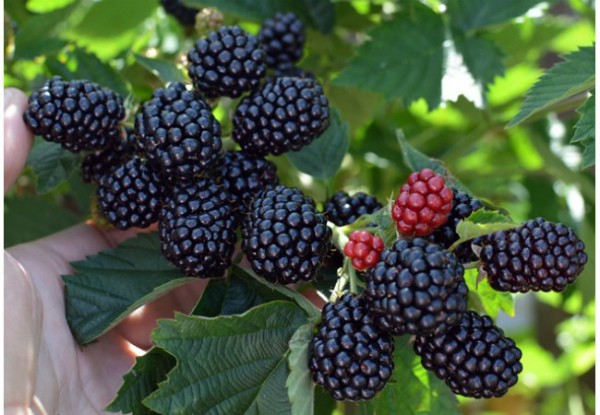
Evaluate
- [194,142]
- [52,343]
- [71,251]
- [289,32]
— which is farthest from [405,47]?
[52,343]

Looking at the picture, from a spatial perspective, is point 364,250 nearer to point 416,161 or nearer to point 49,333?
point 416,161

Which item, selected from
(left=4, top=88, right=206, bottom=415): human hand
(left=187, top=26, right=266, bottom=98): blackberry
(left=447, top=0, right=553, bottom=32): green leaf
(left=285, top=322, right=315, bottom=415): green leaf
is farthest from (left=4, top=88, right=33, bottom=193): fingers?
(left=447, top=0, right=553, bottom=32): green leaf

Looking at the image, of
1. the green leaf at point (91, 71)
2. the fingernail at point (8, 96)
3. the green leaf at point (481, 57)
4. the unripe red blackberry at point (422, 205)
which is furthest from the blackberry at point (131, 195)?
the green leaf at point (481, 57)

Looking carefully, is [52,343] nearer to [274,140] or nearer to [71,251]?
[71,251]

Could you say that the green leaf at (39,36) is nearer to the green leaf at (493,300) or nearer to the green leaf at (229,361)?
the green leaf at (229,361)

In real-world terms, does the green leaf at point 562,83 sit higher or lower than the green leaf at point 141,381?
higher

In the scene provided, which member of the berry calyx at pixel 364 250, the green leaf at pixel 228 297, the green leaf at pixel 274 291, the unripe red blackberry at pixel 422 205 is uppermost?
the unripe red blackberry at pixel 422 205

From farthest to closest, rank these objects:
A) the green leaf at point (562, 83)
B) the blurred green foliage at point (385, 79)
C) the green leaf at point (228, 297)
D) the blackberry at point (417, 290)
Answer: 1. the blurred green foliage at point (385, 79)
2. the green leaf at point (228, 297)
3. the green leaf at point (562, 83)
4. the blackberry at point (417, 290)
